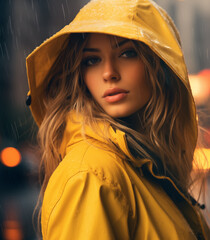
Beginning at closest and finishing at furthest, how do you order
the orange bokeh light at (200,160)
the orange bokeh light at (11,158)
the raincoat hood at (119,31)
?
1. the raincoat hood at (119,31)
2. the orange bokeh light at (200,160)
3. the orange bokeh light at (11,158)

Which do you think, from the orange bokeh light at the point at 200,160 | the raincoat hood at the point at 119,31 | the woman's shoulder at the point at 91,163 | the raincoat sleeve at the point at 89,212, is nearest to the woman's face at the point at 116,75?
the raincoat hood at the point at 119,31

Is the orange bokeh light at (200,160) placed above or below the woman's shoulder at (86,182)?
below

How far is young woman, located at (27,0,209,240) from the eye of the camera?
139 cm

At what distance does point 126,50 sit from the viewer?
1831mm

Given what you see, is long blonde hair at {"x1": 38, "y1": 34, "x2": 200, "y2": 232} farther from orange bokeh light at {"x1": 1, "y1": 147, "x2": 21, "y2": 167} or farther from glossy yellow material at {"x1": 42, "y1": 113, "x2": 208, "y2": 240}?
orange bokeh light at {"x1": 1, "y1": 147, "x2": 21, "y2": 167}

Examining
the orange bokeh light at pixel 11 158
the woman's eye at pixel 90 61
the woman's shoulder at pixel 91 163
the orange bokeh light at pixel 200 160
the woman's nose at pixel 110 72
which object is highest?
the woman's eye at pixel 90 61

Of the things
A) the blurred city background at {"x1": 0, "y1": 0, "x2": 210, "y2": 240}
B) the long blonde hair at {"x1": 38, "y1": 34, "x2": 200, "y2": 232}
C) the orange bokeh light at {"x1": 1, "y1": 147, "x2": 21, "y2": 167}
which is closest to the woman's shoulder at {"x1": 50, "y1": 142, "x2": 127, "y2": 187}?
the long blonde hair at {"x1": 38, "y1": 34, "x2": 200, "y2": 232}

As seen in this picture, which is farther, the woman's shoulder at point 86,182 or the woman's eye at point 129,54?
the woman's eye at point 129,54

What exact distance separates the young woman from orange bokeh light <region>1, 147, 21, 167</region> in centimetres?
624

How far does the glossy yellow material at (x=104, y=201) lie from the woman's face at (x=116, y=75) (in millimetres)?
208

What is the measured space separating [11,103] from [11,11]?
388 cm

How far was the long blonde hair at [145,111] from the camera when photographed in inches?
74.3

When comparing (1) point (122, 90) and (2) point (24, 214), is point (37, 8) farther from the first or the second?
(1) point (122, 90)

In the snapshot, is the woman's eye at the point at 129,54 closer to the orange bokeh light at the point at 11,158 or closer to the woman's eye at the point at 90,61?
the woman's eye at the point at 90,61
